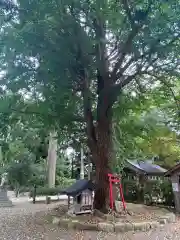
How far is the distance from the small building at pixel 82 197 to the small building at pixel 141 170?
4.65 m

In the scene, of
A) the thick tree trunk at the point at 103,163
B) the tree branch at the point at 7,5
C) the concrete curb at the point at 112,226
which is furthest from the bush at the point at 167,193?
the tree branch at the point at 7,5

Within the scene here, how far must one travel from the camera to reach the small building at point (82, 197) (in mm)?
7469

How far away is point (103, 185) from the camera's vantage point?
7359 millimetres

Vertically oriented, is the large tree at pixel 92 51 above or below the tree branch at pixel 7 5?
below

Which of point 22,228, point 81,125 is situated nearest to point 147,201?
point 81,125

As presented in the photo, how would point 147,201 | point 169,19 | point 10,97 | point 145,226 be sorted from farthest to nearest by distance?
point 147,201 < point 10,97 < point 145,226 < point 169,19

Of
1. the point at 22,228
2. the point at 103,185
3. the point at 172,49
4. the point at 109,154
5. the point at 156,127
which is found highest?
the point at 172,49

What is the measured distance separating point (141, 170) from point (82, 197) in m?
4.97

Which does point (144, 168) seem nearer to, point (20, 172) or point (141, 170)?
point (141, 170)

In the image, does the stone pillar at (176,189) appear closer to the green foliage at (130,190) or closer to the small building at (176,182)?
the small building at (176,182)

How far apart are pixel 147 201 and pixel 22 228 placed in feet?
22.6

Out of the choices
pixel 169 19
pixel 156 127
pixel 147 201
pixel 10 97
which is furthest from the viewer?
pixel 147 201

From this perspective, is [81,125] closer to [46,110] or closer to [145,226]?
[46,110]

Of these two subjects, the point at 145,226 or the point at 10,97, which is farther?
the point at 10,97
